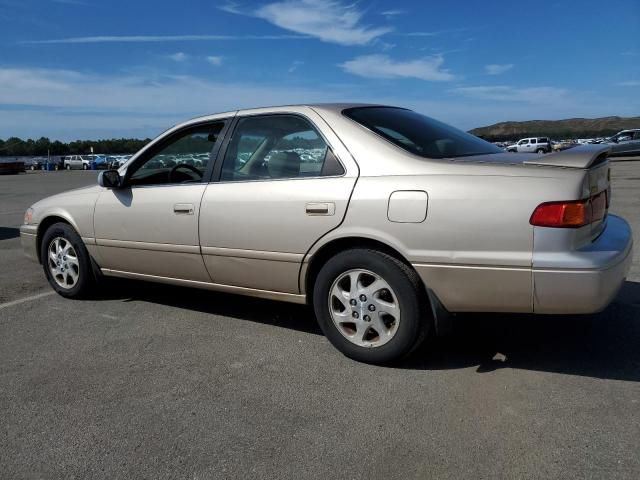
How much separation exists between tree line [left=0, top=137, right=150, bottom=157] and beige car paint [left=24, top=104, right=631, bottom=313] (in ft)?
233

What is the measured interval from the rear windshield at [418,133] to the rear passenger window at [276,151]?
31 cm

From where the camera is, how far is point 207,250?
13.1 ft

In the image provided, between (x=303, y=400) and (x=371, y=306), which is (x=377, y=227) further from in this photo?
(x=303, y=400)

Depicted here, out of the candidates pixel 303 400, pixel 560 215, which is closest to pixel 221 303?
pixel 303 400

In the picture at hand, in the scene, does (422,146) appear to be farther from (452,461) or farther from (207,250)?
(452,461)

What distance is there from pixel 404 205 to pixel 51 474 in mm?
2094

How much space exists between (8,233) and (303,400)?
7914 millimetres

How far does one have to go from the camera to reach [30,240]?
527 cm

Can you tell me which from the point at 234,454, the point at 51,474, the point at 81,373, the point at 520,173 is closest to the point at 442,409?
the point at 234,454

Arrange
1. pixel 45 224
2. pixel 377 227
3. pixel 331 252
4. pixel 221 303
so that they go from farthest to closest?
pixel 45 224 → pixel 221 303 → pixel 331 252 → pixel 377 227

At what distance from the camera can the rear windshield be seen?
352cm

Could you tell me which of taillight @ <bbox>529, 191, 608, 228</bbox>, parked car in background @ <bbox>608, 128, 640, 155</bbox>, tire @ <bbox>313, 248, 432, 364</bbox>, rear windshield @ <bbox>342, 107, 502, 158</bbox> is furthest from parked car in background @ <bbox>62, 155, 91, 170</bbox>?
taillight @ <bbox>529, 191, 608, 228</bbox>

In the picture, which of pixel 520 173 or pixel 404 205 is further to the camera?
pixel 404 205

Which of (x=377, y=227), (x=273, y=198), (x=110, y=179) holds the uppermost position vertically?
(x=110, y=179)
